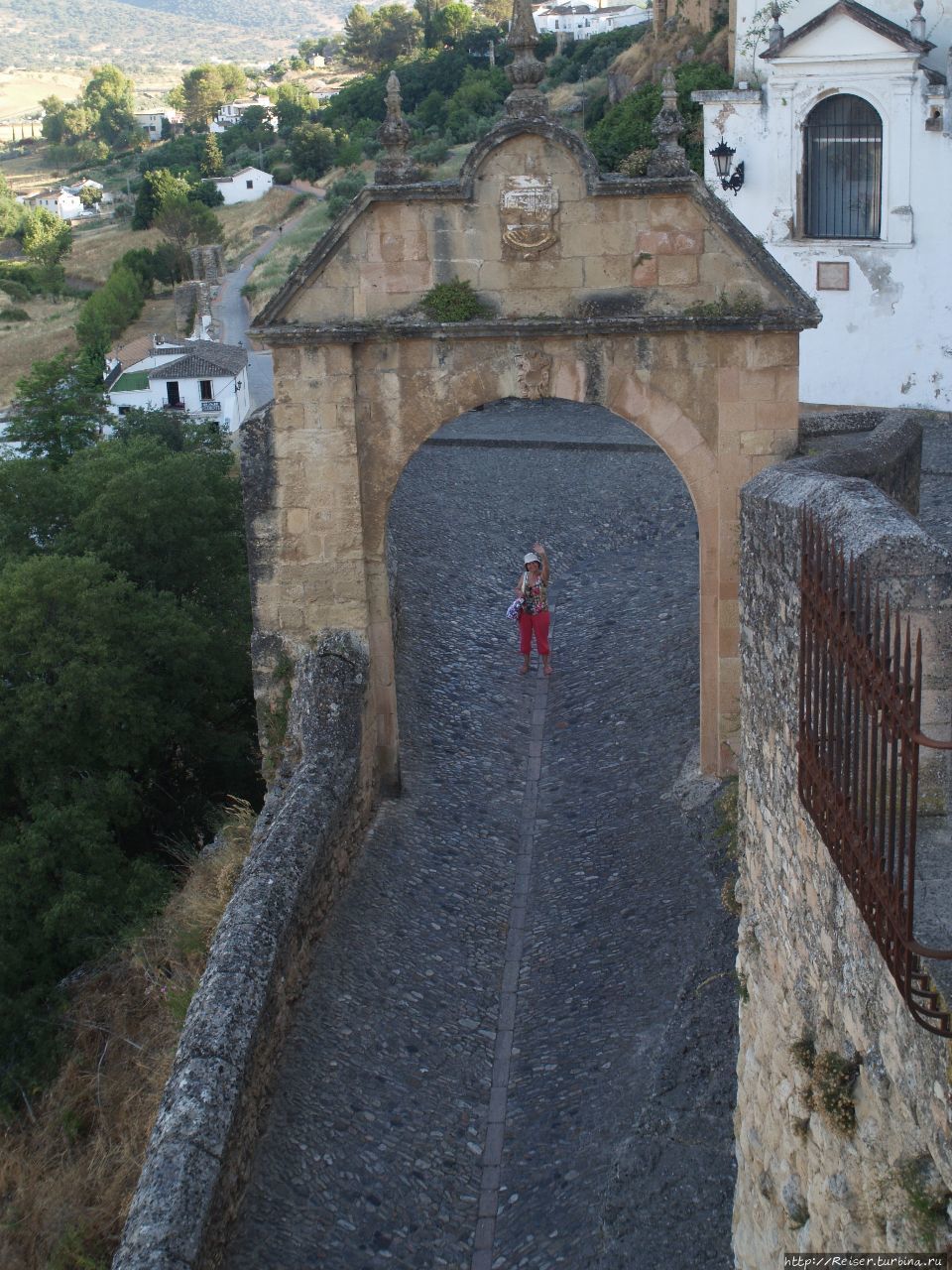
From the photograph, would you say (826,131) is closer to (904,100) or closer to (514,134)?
(904,100)

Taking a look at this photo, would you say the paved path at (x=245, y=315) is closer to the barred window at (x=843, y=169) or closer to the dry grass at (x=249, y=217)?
the dry grass at (x=249, y=217)

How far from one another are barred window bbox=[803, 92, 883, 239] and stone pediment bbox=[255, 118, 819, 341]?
10670 mm

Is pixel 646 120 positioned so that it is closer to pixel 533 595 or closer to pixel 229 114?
pixel 533 595

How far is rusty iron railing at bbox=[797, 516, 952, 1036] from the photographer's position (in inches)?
157

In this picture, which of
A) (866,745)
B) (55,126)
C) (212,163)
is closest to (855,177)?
(866,745)

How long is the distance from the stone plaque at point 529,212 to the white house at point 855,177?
1082cm

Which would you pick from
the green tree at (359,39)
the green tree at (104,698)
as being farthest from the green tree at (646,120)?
the green tree at (359,39)

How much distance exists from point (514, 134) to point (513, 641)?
5.23 m

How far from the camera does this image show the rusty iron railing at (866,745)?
400 cm

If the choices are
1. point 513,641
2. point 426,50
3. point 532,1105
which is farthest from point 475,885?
point 426,50

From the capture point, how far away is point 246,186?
74.0 meters

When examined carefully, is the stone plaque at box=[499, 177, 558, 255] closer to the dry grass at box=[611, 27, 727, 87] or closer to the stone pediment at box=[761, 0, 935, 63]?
the stone pediment at box=[761, 0, 935, 63]

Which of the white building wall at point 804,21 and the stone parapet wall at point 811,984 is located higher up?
the white building wall at point 804,21

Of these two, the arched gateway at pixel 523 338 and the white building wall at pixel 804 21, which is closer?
the arched gateway at pixel 523 338
